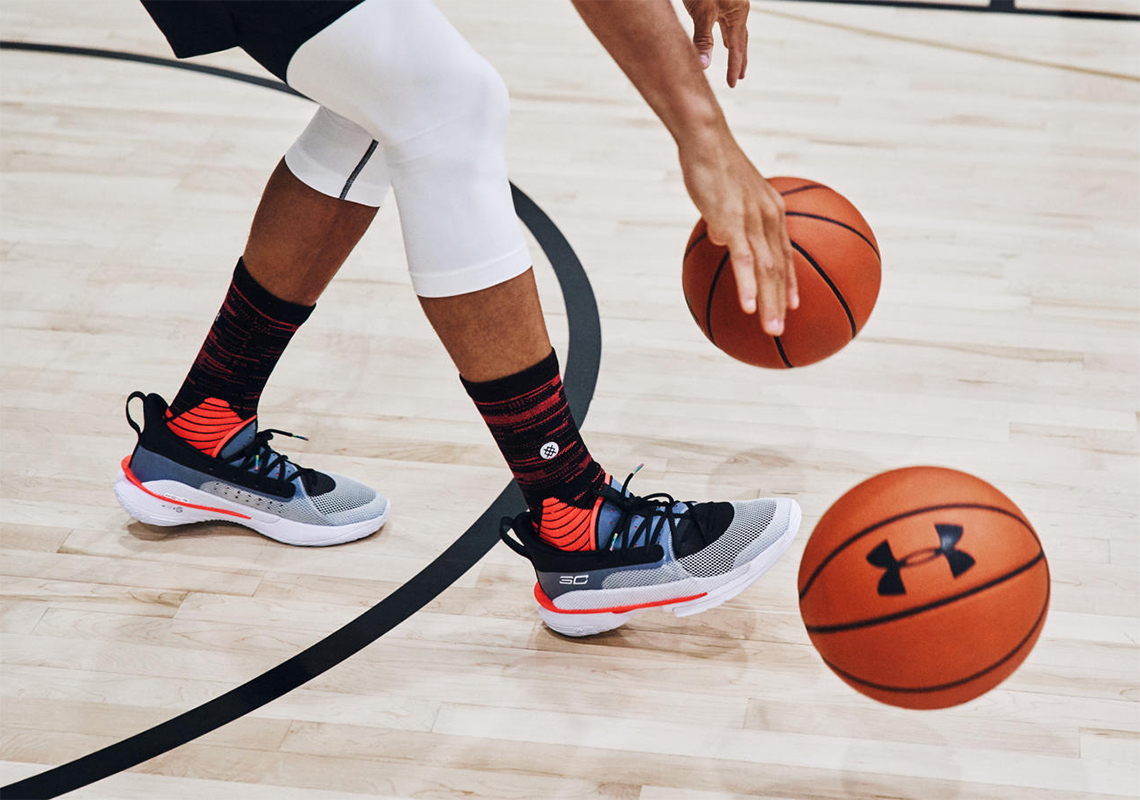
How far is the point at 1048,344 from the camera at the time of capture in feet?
7.79

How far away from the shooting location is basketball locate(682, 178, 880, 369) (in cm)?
178

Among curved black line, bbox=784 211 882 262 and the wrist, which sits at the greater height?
the wrist

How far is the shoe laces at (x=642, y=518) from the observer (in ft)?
5.53

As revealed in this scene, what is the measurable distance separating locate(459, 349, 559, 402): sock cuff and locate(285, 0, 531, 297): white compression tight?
5.0 inches

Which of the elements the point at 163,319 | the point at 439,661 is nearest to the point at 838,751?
the point at 439,661

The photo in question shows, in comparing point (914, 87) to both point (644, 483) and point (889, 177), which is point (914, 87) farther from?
point (644, 483)

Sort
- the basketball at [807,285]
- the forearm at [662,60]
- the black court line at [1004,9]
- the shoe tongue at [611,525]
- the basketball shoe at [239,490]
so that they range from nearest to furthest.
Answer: the forearm at [662,60], the shoe tongue at [611,525], the basketball at [807,285], the basketball shoe at [239,490], the black court line at [1004,9]

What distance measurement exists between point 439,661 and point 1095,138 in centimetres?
233

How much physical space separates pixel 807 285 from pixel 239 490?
92 centimetres

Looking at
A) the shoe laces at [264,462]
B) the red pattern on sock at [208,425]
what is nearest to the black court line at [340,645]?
the shoe laces at [264,462]

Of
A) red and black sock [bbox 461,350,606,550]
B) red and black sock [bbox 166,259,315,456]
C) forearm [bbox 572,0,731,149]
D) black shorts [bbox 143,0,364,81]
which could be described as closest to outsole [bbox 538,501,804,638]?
red and black sock [bbox 461,350,606,550]

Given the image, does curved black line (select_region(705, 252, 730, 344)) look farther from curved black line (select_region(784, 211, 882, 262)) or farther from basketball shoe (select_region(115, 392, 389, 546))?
basketball shoe (select_region(115, 392, 389, 546))

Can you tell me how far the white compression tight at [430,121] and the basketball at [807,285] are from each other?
15.9 inches

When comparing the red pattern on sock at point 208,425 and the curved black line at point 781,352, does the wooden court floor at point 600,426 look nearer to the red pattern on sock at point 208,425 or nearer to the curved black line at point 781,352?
the red pattern on sock at point 208,425
